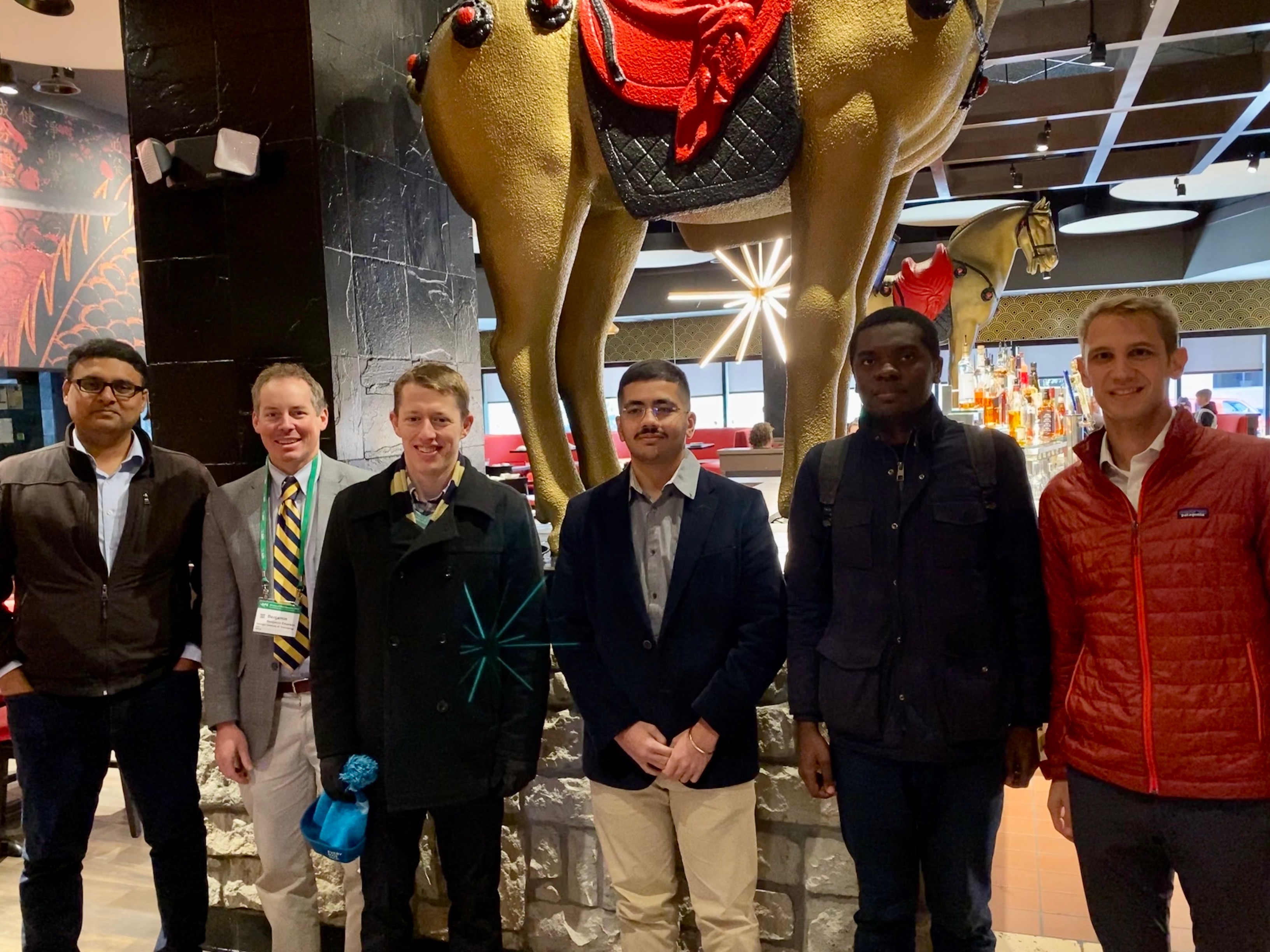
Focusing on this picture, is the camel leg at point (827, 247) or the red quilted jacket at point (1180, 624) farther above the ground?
the camel leg at point (827, 247)

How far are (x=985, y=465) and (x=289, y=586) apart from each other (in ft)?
5.09

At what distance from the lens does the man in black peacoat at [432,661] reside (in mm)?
1837

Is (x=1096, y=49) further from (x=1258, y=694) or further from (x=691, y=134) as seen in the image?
(x=1258, y=694)

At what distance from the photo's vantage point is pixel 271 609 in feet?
6.78

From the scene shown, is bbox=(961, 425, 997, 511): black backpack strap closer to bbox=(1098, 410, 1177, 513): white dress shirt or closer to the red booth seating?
bbox=(1098, 410, 1177, 513): white dress shirt

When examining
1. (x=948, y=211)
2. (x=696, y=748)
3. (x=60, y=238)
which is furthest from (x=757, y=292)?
(x=948, y=211)

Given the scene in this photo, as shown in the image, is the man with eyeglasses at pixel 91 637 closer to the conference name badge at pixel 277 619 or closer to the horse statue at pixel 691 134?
the conference name badge at pixel 277 619

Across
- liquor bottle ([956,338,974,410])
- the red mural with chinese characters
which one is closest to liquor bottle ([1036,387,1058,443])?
liquor bottle ([956,338,974,410])

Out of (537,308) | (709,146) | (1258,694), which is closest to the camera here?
(1258,694)

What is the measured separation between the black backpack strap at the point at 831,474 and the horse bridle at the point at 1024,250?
5248 mm

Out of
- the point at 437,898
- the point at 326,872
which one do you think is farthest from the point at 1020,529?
the point at 326,872

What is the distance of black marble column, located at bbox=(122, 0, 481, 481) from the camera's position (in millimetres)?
2713

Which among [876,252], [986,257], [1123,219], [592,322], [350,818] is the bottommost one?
[350,818]

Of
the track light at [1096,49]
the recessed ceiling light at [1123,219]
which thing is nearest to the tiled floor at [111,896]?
the track light at [1096,49]
